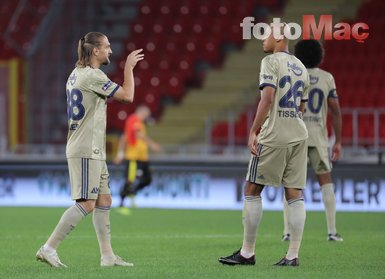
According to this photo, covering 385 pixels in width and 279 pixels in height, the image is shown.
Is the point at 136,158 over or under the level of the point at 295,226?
over

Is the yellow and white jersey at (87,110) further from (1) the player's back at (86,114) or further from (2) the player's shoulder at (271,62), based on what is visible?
(2) the player's shoulder at (271,62)

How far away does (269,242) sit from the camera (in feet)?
37.3

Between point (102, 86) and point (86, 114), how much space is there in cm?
26

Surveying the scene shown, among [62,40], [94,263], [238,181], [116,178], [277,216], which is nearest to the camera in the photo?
[94,263]

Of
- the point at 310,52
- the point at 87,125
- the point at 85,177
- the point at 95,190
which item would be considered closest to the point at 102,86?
the point at 87,125

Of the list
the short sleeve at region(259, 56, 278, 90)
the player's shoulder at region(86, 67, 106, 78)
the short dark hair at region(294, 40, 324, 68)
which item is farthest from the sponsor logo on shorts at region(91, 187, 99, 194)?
the short dark hair at region(294, 40, 324, 68)

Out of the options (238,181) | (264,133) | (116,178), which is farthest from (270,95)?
(116,178)

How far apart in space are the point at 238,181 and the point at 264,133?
886 cm

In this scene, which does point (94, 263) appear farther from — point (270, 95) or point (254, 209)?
point (270, 95)

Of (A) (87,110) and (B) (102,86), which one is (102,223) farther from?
(B) (102,86)

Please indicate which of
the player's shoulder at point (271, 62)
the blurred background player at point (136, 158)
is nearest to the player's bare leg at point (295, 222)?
the player's shoulder at point (271, 62)

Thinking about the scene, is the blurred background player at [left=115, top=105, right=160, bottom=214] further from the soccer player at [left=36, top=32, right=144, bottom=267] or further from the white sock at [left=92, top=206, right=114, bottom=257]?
the soccer player at [left=36, top=32, right=144, bottom=267]

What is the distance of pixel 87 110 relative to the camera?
8.52 m

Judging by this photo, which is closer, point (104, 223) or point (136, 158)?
point (104, 223)
